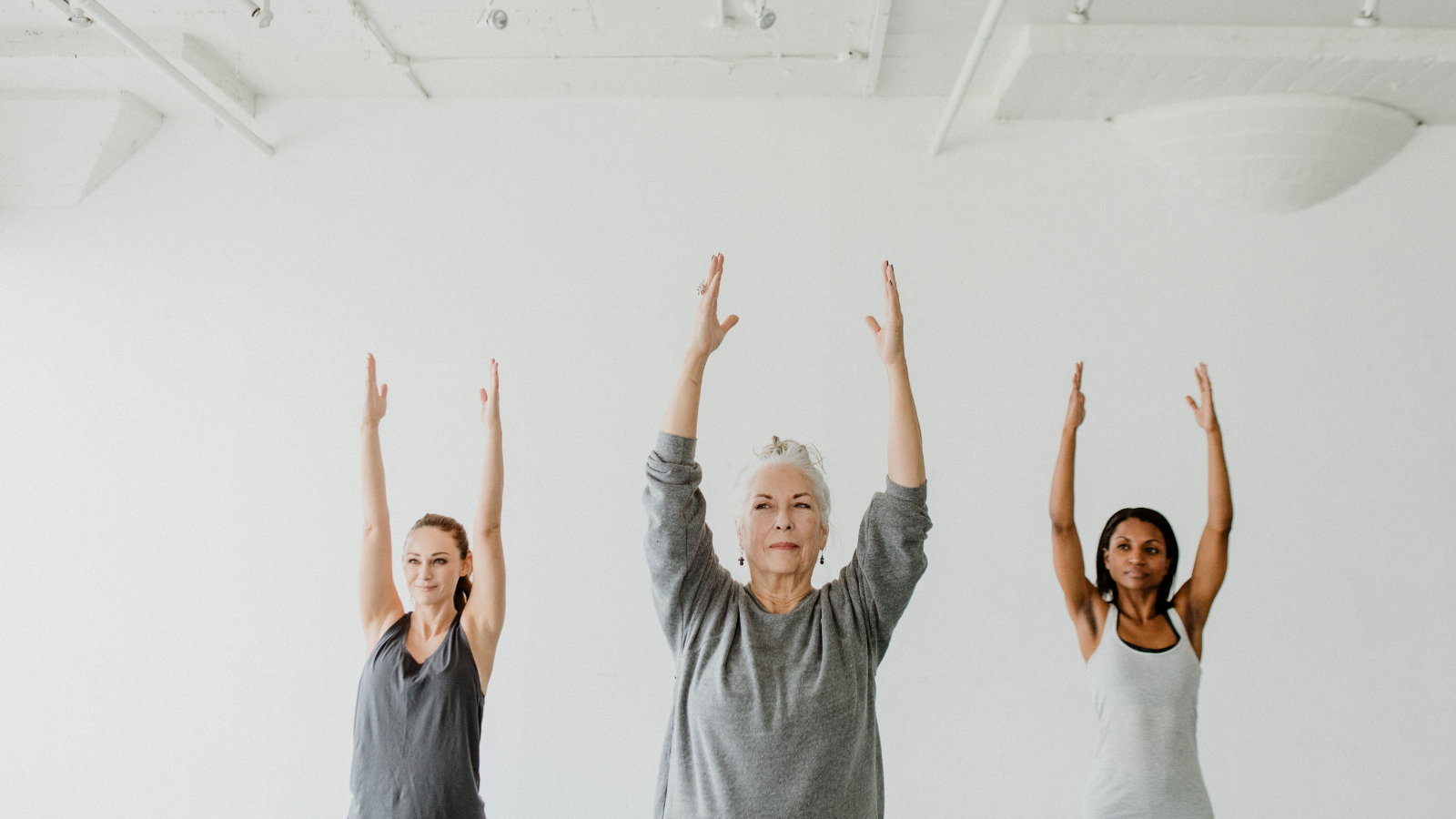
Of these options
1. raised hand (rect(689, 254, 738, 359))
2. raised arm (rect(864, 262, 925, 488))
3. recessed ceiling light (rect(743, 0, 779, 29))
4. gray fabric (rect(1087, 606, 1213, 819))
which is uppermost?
recessed ceiling light (rect(743, 0, 779, 29))

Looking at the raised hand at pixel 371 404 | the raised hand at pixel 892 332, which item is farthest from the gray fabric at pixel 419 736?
the raised hand at pixel 892 332

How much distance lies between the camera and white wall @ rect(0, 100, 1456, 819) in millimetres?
Result: 3229

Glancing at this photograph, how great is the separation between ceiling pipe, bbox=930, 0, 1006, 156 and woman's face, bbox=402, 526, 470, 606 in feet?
6.94

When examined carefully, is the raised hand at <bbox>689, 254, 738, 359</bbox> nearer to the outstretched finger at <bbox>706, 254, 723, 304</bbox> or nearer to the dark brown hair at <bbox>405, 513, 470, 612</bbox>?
the outstretched finger at <bbox>706, 254, 723, 304</bbox>

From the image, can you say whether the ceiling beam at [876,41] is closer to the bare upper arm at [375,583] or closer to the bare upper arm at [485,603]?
the bare upper arm at [485,603]

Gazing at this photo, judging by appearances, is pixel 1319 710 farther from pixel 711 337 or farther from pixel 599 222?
pixel 599 222

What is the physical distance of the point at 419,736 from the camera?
7.09ft

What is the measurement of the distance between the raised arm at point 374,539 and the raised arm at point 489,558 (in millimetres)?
304

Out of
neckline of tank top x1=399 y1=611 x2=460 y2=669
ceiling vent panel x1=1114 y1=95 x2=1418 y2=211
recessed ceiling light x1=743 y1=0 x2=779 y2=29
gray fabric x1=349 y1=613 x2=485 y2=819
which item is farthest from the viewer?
ceiling vent panel x1=1114 y1=95 x2=1418 y2=211

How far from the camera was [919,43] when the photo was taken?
Answer: 10.6 ft

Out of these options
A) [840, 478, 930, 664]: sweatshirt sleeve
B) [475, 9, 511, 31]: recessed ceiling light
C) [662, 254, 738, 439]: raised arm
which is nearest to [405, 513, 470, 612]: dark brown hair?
[662, 254, 738, 439]: raised arm

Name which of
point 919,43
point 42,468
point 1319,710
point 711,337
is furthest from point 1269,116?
point 42,468

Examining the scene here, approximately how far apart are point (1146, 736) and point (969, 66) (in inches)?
80.9

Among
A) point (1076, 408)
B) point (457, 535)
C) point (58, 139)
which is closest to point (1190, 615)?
point (1076, 408)
